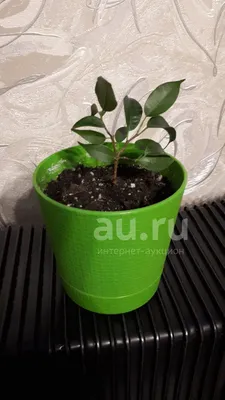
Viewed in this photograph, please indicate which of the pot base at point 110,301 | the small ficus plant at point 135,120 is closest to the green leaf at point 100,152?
the small ficus plant at point 135,120

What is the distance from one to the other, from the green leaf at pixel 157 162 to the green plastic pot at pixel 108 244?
0.03 meters

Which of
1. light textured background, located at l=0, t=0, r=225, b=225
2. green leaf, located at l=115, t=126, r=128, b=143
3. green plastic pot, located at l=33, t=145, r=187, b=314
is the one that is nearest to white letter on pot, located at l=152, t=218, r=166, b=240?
green plastic pot, located at l=33, t=145, r=187, b=314

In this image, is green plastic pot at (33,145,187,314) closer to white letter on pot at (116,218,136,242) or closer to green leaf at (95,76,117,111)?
white letter on pot at (116,218,136,242)

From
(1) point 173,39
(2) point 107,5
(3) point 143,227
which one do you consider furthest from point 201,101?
(3) point 143,227

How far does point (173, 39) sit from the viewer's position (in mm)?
539

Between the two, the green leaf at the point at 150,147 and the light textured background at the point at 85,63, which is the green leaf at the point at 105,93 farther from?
the light textured background at the point at 85,63

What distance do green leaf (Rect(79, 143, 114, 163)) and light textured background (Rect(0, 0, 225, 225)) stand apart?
20 centimetres

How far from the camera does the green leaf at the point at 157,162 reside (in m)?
0.38

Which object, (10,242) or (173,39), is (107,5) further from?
(10,242)

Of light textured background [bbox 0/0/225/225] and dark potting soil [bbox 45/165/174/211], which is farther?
light textured background [bbox 0/0/225/225]

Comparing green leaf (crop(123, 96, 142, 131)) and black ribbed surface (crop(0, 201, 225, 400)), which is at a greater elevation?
green leaf (crop(123, 96, 142, 131))

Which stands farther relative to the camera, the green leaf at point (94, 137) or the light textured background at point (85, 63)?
the light textured background at point (85, 63)

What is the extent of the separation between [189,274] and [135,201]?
0.18 meters

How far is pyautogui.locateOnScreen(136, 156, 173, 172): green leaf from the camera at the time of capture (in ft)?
1.26
